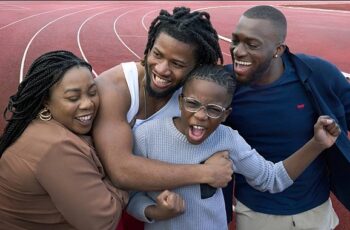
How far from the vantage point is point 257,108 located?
2402 millimetres

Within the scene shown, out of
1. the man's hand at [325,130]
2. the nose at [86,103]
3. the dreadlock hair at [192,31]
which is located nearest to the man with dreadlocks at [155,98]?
the dreadlock hair at [192,31]

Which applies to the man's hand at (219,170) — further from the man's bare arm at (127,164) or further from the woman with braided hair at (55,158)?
the woman with braided hair at (55,158)

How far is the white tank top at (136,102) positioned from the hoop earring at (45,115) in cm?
37

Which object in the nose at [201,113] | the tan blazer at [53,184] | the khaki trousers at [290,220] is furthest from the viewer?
the khaki trousers at [290,220]

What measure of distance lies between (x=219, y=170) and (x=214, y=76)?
0.42 metres

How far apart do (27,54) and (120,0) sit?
1477 cm

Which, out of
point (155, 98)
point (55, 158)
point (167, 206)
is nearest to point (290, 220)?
point (167, 206)

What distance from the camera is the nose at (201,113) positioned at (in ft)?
6.53

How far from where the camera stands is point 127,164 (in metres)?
1.94

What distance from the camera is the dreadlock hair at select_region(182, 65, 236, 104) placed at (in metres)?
2.03

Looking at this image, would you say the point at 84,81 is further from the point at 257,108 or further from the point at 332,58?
the point at 332,58

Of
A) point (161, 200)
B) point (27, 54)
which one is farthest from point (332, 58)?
point (161, 200)

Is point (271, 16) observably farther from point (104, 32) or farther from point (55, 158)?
point (104, 32)

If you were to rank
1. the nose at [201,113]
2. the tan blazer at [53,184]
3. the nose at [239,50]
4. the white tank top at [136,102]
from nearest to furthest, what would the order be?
the tan blazer at [53,184], the nose at [201,113], the white tank top at [136,102], the nose at [239,50]
